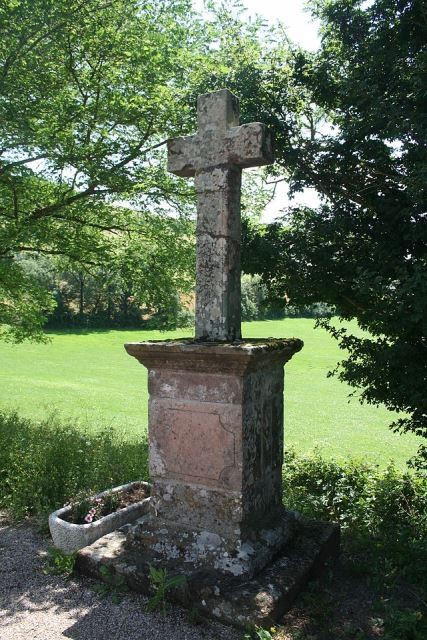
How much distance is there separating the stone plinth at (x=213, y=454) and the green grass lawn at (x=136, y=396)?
6.83 feet

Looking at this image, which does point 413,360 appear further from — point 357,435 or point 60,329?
point 60,329

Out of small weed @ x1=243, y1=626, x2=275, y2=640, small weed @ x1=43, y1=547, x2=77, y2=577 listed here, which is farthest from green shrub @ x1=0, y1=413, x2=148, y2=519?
small weed @ x1=243, y1=626, x2=275, y2=640

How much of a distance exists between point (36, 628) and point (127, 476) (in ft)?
8.90

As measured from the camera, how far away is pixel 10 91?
21.5ft

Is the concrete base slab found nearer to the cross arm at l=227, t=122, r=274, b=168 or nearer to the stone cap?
the stone cap

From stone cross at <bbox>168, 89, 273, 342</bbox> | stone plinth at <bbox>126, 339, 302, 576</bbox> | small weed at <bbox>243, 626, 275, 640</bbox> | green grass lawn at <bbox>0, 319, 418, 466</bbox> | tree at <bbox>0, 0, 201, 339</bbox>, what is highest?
tree at <bbox>0, 0, 201, 339</bbox>

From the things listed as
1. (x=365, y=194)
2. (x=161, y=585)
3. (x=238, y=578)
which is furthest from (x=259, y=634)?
(x=365, y=194)

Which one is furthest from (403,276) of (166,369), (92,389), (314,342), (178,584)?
(314,342)

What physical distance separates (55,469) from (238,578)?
3.14 metres

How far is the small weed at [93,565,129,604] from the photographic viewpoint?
3533 millimetres

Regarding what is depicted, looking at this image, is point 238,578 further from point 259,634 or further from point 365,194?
point 365,194

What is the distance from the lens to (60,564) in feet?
13.2

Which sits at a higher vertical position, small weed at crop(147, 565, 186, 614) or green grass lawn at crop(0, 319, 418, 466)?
small weed at crop(147, 565, 186, 614)

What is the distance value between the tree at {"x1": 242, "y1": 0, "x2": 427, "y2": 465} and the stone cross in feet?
3.49
